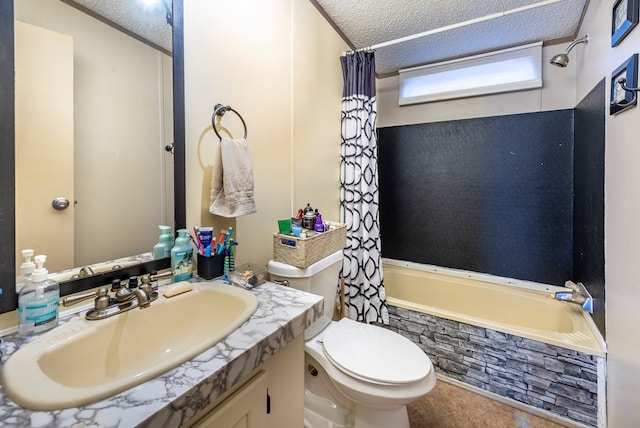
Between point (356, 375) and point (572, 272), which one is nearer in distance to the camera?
point (356, 375)

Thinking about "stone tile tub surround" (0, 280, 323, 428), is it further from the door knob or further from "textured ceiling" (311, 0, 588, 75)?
"textured ceiling" (311, 0, 588, 75)

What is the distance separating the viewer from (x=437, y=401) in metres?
1.65

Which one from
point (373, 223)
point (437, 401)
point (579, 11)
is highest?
point (579, 11)

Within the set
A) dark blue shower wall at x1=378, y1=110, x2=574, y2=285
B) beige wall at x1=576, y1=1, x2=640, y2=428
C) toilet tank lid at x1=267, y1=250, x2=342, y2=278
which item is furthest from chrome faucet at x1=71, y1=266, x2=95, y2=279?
dark blue shower wall at x1=378, y1=110, x2=574, y2=285

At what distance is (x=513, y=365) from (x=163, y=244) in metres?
1.92

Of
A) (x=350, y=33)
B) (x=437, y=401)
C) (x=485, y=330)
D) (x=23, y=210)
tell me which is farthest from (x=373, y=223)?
(x=23, y=210)

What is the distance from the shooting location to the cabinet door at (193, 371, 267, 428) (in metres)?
0.60

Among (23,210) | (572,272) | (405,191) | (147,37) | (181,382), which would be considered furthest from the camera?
(405,191)

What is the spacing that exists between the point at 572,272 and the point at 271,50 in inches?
101

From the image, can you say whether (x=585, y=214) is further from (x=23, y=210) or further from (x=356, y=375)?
(x=23, y=210)

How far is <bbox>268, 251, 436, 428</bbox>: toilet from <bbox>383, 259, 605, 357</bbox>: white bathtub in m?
0.69

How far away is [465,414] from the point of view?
156 cm

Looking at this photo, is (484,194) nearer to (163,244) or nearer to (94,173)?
(163,244)

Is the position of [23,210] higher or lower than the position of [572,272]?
higher
